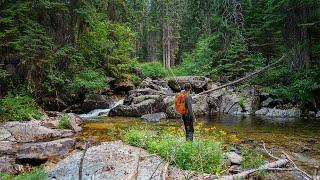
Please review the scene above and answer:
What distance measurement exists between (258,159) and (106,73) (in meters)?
19.2

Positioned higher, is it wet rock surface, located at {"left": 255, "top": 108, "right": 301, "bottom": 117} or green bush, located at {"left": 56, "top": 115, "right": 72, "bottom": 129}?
wet rock surface, located at {"left": 255, "top": 108, "right": 301, "bottom": 117}

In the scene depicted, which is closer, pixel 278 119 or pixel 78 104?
pixel 278 119

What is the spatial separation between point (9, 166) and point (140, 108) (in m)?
12.4

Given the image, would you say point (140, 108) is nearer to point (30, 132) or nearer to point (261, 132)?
point (261, 132)

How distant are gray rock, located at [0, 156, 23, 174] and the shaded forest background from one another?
5520mm

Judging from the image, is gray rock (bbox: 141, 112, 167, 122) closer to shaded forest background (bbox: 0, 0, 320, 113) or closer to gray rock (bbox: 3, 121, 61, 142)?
shaded forest background (bbox: 0, 0, 320, 113)

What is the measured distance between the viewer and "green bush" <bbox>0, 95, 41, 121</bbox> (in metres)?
16.1

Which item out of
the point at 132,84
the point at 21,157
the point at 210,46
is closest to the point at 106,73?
the point at 132,84

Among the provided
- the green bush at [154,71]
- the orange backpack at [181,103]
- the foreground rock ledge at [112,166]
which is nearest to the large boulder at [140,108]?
the orange backpack at [181,103]

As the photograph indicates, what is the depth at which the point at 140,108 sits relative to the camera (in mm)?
21812

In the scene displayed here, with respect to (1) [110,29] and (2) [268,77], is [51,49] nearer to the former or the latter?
(1) [110,29]

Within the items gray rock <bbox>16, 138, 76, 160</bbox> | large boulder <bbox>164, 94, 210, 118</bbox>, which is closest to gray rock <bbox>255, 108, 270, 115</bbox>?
large boulder <bbox>164, 94, 210, 118</bbox>

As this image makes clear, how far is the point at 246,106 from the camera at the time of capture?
23.2 metres

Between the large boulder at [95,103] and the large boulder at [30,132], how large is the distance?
824 cm
